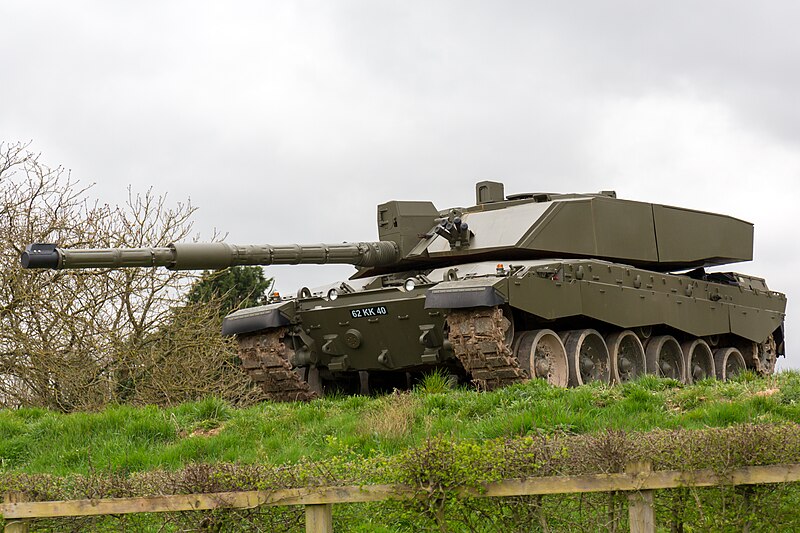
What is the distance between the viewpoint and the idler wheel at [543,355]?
13414mm

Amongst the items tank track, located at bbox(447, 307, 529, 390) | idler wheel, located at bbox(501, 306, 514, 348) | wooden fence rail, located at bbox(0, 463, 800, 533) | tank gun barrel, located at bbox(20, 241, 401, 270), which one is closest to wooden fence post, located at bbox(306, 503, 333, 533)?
wooden fence rail, located at bbox(0, 463, 800, 533)

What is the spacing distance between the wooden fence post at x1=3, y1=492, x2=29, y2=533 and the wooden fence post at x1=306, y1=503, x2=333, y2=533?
191 cm

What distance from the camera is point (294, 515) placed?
271 inches

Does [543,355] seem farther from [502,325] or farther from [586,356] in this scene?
[502,325]

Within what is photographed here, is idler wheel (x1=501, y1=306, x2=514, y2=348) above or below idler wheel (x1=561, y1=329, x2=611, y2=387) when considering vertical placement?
above

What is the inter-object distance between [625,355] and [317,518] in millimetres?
9761

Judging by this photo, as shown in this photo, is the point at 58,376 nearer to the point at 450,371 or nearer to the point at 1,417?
the point at 1,417

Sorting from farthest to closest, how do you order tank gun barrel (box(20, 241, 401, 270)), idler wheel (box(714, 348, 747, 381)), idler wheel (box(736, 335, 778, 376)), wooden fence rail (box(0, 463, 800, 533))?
idler wheel (box(736, 335, 778, 376))
idler wheel (box(714, 348, 747, 381))
tank gun barrel (box(20, 241, 401, 270))
wooden fence rail (box(0, 463, 800, 533))

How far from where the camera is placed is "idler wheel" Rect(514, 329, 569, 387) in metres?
13.4

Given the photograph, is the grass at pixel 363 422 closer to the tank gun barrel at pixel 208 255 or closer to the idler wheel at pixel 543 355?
the idler wheel at pixel 543 355

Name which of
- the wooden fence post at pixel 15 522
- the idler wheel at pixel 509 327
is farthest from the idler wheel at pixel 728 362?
the wooden fence post at pixel 15 522

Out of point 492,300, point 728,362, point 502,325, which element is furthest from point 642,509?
point 728,362

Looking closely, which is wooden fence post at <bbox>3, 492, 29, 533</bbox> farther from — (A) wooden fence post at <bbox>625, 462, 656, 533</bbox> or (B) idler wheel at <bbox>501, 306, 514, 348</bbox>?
(B) idler wheel at <bbox>501, 306, 514, 348</bbox>

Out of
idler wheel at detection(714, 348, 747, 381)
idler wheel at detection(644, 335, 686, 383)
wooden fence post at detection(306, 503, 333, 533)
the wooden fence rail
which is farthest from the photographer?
idler wheel at detection(714, 348, 747, 381)
